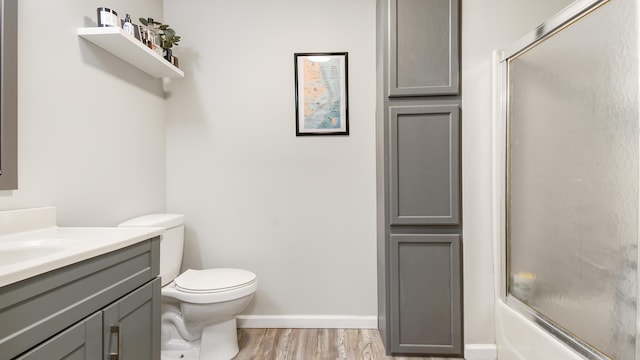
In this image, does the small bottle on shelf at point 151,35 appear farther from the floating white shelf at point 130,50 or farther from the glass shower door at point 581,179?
the glass shower door at point 581,179

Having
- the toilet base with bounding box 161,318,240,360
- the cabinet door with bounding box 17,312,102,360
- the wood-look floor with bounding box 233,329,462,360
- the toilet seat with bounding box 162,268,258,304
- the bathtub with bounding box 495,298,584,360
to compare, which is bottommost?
the wood-look floor with bounding box 233,329,462,360

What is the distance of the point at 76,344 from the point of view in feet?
2.93

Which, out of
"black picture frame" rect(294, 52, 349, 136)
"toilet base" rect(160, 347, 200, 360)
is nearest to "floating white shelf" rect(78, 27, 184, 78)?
"black picture frame" rect(294, 52, 349, 136)

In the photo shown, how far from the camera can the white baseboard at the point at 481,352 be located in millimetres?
1820

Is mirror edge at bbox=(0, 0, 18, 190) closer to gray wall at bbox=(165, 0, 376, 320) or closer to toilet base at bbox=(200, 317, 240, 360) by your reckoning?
gray wall at bbox=(165, 0, 376, 320)

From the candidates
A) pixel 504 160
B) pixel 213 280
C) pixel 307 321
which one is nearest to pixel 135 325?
pixel 213 280

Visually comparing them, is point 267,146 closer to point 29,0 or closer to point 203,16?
point 203,16

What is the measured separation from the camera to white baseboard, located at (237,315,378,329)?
7.19 feet

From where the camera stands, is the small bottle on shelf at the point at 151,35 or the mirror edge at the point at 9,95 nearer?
the mirror edge at the point at 9,95

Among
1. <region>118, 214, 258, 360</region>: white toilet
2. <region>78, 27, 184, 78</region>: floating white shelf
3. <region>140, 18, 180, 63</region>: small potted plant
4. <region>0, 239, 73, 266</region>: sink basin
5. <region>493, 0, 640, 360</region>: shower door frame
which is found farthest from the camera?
<region>140, 18, 180, 63</region>: small potted plant

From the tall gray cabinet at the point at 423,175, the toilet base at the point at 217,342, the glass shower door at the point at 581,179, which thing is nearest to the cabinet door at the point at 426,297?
the tall gray cabinet at the point at 423,175

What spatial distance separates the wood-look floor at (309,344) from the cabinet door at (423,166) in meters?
0.81

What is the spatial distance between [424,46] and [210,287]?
177cm

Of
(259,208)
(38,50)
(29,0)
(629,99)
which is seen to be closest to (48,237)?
(38,50)
